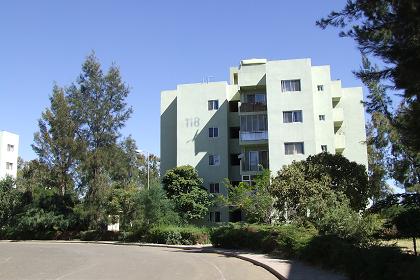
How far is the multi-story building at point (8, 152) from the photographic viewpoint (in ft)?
275

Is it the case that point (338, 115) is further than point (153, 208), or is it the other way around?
point (338, 115)

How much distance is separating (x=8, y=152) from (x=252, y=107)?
168 ft

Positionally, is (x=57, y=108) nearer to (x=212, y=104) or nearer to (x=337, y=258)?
(x=212, y=104)

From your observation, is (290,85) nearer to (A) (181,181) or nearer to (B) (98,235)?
(A) (181,181)

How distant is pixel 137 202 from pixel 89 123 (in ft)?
41.4

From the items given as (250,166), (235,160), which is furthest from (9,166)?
(250,166)

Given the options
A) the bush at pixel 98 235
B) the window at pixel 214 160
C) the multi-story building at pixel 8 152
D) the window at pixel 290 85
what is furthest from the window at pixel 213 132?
the multi-story building at pixel 8 152

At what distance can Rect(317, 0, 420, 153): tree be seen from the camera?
9.95 meters

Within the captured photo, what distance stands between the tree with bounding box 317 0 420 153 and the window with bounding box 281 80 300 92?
39.7 meters

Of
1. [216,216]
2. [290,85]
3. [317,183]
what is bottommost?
[216,216]

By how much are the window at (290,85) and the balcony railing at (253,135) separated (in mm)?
5163

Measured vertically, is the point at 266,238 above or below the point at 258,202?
below

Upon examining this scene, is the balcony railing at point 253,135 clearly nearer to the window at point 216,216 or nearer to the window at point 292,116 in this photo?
the window at point 292,116

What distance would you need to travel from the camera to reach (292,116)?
168ft
